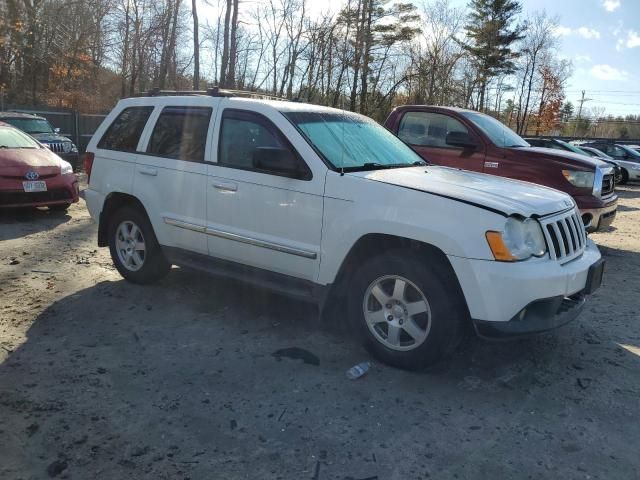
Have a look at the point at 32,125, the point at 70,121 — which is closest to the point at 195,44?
the point at 70,121

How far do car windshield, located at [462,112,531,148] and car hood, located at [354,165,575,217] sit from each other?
11.1 ft

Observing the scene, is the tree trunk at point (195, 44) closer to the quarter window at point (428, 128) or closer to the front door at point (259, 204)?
the quarter window at point (428, 128)

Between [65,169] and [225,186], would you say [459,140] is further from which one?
[65,169]

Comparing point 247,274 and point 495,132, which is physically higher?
point 495,132

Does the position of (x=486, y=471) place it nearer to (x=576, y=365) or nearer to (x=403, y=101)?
(x=576, y=365)

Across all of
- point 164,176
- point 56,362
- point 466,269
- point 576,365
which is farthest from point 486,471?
point 164,176

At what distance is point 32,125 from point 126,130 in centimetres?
1105

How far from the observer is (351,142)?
15.1ft

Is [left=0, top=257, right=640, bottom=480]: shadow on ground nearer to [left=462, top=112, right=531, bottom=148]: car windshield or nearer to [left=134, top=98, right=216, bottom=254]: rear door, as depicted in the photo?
[left=134, top=98, right=216, bottom=254]: rear door

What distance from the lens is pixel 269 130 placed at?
4.49 metres

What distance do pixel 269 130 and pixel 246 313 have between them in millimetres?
1674

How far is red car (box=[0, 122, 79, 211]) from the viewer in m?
8.13

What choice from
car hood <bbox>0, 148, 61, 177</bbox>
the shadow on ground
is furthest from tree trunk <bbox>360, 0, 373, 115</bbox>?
the shadow on ground

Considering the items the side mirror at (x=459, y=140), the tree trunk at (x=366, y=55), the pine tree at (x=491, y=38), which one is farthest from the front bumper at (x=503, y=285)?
the pine tree at (x=491, y=38)
